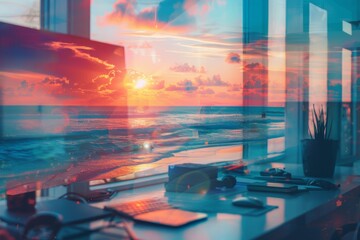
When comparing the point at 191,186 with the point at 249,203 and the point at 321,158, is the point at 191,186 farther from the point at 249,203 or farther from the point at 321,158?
the point at 321,158

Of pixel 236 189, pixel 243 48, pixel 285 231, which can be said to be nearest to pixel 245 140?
pixel 243 48

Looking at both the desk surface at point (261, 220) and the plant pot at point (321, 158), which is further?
the plant pot at point (321, 158)

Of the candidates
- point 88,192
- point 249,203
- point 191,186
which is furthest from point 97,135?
point 249,203

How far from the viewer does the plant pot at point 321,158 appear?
259 cm

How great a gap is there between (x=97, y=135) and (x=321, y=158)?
1.36 m

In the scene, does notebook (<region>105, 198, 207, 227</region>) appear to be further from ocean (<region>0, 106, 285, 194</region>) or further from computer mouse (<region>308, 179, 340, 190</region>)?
computer mouse (<region>308, 179, 340, 190</region>)

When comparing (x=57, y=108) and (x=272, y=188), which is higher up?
(x=57, y=108)

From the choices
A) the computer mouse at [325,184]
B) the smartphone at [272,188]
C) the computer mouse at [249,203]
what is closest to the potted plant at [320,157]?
the computer mouse at [325,184]

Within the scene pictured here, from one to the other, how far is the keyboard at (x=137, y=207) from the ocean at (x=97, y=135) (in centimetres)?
35

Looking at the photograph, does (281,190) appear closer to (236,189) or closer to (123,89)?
(236,189)

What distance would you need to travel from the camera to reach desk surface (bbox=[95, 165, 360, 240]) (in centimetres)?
125

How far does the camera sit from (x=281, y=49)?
383 centimetres

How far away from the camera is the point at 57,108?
1.71m

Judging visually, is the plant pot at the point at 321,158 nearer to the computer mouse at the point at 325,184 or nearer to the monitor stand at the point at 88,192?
the computer mouse at the point at 325,184
